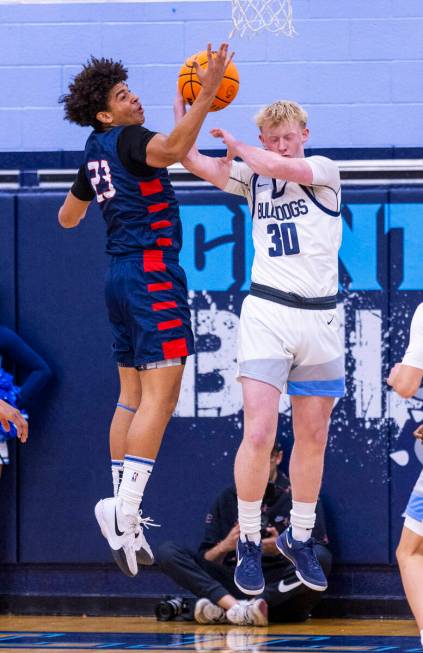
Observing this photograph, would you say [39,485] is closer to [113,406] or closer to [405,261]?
[113,406]

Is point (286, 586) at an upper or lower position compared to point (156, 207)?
lower

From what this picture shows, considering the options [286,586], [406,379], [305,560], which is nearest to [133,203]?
[406,379]

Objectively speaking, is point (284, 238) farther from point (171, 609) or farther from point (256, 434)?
point (171, 609)

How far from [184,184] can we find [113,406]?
1613 millimetres

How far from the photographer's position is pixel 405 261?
905 centimetres

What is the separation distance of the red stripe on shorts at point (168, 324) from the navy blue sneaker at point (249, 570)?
1109mm

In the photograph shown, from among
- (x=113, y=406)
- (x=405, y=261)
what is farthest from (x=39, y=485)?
(x=405, y=261)

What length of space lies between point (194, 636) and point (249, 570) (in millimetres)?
1894

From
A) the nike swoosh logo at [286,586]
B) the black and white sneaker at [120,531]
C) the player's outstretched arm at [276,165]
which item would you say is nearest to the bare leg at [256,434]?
the black and white sneaker at [120,531]

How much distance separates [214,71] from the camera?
5965 mm

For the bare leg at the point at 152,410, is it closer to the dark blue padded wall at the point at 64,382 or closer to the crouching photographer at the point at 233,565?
the crouching photographer at the point at 233,565

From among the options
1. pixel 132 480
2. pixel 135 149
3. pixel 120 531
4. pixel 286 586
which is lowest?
pixel 286 586

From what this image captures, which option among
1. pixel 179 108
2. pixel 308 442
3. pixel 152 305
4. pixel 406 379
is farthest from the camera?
pixel 308 442

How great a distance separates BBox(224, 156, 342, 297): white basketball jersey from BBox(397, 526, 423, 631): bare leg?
4.06 feet
